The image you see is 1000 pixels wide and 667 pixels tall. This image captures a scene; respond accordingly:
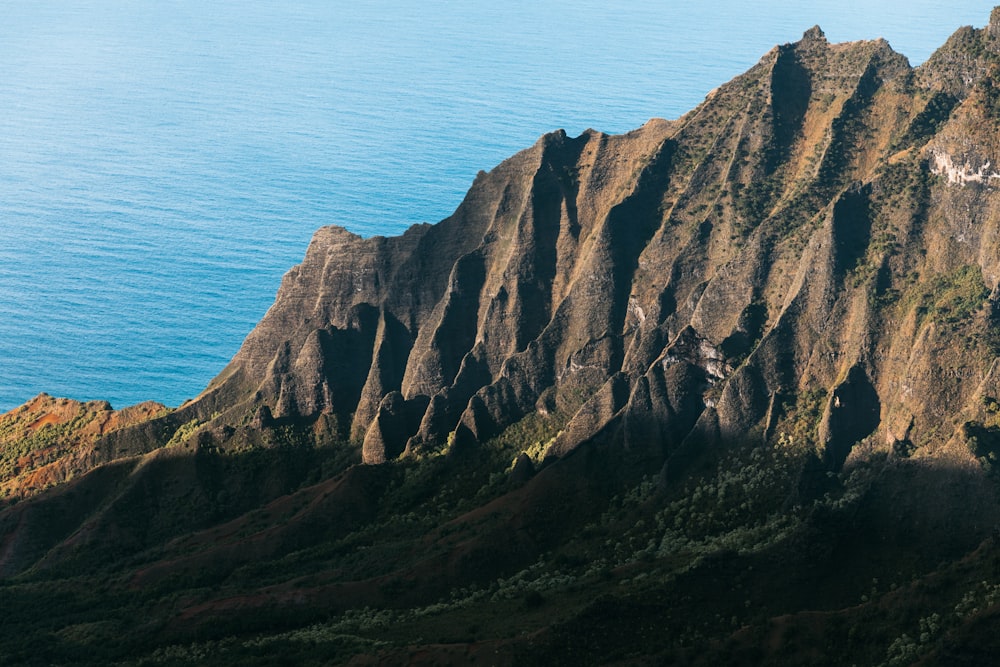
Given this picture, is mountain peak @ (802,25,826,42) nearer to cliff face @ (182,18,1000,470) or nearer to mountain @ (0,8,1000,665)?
mountain @ (0,8,1000,665)

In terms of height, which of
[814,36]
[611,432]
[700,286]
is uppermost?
[814,36]

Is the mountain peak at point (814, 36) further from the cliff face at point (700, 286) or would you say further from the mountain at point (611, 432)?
the cliff face at point (700, 286)

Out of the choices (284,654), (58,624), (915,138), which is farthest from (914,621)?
(58,624)

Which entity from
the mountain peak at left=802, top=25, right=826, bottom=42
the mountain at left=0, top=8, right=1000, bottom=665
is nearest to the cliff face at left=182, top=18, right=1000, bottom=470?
the mountain at left=0, top=8, right=1000, bottom=665

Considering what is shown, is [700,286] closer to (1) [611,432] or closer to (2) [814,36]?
(1) [611,432]

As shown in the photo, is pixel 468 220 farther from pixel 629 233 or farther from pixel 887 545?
pixel 887 545

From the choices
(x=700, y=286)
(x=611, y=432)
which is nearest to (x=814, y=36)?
(x=700, y=286)
